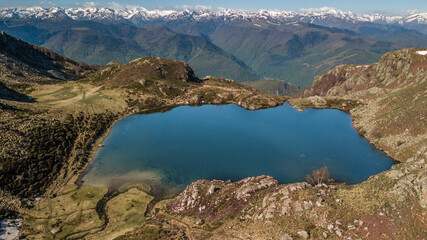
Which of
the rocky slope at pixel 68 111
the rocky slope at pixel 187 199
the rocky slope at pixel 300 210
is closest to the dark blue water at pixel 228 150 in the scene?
the rocky slope at pixel 187 199

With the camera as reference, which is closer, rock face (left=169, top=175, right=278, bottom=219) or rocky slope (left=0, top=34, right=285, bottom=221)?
rock face (left=169, top=175, right=278, bottom=219)

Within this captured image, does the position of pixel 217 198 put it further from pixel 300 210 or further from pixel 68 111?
pixel 68 111

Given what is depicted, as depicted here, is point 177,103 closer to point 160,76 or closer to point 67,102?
point 160,76

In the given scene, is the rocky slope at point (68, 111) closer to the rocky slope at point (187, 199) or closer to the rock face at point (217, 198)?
the rocky slope at point (187, 199)

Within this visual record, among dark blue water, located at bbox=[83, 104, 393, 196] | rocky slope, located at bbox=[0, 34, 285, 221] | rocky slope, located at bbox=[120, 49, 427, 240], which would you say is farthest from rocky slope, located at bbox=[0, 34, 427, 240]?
dark blue water, located at bbox=[83, 104, 393, 196]

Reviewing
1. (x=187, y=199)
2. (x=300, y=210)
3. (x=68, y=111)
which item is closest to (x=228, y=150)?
(x=187, y=199)

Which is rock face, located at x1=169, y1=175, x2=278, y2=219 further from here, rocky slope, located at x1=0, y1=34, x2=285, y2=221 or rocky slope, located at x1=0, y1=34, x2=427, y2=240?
rocky slope, located at x1=0, y1=34, x2=285, y2=221

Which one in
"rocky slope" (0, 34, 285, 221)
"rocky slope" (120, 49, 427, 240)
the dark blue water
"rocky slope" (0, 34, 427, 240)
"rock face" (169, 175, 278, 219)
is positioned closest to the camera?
"rocky slope" (120, 49, 427, 240)

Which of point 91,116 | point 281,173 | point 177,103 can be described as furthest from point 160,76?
point 281,173
